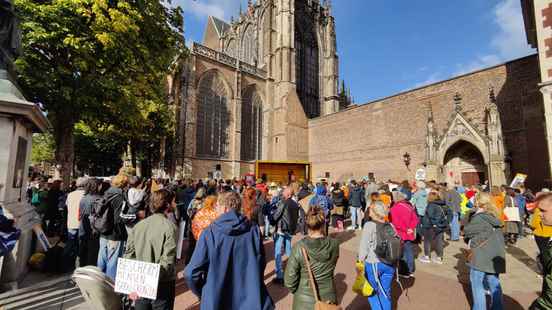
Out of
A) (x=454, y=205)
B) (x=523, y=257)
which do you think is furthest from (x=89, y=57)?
(x=523, y=257)

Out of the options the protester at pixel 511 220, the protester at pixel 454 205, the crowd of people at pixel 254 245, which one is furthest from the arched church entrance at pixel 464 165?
the crowd of people at pixel 254 245

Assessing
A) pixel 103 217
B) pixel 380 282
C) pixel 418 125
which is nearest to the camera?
pixel 380 282

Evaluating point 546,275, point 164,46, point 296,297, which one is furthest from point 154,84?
point 546,275

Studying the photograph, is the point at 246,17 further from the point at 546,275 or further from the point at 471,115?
the point at 546,275

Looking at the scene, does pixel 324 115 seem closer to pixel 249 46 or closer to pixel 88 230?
pixel 249 46

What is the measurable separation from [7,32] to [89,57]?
4.59 meters

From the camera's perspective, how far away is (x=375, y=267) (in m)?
3.01

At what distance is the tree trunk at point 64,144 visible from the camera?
29.9 feet

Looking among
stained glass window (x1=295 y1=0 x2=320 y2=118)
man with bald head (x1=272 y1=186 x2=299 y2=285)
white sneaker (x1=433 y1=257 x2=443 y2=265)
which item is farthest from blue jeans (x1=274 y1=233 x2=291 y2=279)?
stained glass window (x1=295 y1=0 x2=320 y2=118)

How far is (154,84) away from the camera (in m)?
11.1

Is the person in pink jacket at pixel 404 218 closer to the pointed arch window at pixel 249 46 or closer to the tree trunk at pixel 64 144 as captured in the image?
the tree trunk at pixel 64 144

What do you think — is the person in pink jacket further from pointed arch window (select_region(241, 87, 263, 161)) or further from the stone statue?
pointed arch window (select_region(241, 87, 263, 161))

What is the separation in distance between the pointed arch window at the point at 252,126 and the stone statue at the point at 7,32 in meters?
24.3

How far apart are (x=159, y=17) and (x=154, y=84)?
2618 millimetres
